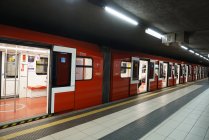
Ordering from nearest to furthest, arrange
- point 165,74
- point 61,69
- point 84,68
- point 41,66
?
point 61,69
point 84,68
point 41,66
point 165,74

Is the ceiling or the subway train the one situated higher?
the ceiling

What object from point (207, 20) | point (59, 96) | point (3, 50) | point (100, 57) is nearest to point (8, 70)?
point (3, 50)

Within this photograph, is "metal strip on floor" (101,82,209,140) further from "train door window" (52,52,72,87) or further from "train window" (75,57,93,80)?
"train window" (75,57,93,80)

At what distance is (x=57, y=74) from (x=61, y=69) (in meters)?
0.21

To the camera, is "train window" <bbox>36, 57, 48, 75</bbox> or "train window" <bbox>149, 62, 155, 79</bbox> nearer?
"train window" <bbox>36, 57, 48, 75</bbox>

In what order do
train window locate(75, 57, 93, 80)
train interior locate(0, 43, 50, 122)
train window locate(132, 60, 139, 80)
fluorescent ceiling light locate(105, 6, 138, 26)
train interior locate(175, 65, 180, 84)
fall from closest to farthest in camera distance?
fluorescent ceiling light locate(105, 6, 138, 26)
train window locate(75, 57, 93, 80)
train interior locate(0, 43, 50, 122)
train window locate(132, 60, 139, 80)
train interior locate(175, 65, 180, 84)

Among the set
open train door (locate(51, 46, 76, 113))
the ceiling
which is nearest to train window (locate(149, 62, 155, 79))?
the ceiling

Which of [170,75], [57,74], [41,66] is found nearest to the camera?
[57,74]

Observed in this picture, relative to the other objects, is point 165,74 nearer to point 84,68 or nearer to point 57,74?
point 84,68

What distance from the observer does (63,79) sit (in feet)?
15.8

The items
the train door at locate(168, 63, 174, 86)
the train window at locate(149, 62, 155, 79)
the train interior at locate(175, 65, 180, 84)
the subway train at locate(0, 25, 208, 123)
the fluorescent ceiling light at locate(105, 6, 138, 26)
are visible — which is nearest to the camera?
the fluorescent ceiling light at locate(105, 6, 138, 26)

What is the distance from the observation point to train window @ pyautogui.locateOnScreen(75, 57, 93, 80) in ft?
17.4

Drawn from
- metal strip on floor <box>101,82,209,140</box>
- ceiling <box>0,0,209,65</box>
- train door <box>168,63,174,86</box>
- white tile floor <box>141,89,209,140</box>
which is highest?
ceiling <box>0,0,209,65</box>

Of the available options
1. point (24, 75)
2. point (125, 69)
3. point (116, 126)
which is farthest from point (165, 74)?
point (24, 75)
